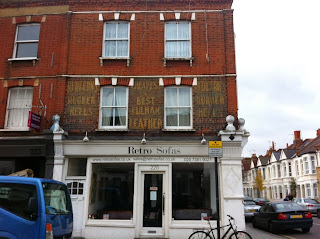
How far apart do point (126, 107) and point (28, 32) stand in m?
6.01

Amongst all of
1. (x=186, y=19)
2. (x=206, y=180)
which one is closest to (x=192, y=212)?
(x=206, y=180)

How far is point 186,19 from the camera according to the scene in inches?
531

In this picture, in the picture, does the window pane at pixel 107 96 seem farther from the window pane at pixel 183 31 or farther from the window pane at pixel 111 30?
the window pane at pixel 183 31

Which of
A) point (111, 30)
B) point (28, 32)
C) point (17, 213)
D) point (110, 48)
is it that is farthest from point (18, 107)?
point (17, 213)

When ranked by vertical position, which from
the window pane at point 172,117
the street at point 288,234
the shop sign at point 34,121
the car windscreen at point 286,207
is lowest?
the street at point 288,234

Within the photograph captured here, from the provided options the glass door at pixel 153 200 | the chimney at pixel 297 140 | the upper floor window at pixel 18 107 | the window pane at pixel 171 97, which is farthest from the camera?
the chimney at pixel 297 140

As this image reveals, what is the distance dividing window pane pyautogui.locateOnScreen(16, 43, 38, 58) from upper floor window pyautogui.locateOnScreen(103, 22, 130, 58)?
3.26 m

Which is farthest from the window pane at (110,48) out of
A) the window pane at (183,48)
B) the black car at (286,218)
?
the black car at (286,218)

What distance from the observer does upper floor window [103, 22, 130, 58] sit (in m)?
13.4

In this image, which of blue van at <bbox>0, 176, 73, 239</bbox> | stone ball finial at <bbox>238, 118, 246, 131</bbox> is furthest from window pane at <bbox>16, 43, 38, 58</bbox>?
stone ball finial at <bbox>238, 118, 246, 131</bbox>

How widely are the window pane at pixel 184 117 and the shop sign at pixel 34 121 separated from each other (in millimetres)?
5864

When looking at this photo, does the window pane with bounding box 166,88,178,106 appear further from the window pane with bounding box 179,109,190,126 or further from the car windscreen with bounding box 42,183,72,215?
the car windscreen with bounding box 42,183,72,215

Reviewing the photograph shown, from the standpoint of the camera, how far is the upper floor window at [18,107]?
13.1 m

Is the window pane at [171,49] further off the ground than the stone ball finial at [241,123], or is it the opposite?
the window pane at [171,49]
